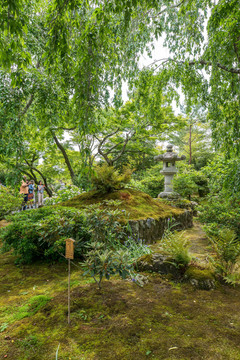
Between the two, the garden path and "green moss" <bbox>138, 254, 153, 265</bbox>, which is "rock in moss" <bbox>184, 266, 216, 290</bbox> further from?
the garden path

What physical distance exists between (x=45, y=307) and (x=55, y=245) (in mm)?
867

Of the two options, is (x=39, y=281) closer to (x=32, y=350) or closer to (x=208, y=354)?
(x=32, y=350)

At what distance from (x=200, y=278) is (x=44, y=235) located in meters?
1.93

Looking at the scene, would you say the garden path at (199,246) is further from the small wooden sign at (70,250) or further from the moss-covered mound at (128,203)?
the small wooden sign at (70,250)

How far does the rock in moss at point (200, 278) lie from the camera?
217cm

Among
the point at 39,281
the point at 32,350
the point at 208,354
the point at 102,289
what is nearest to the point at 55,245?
the point at 39,281

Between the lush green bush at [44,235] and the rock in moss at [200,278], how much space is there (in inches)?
53.0

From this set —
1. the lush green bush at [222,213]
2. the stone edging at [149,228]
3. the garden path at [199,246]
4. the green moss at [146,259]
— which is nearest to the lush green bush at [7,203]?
the stone edging at [149,228]

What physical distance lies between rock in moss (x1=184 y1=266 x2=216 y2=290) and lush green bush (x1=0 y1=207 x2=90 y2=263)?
4.41ft

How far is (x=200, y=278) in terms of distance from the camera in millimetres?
2217

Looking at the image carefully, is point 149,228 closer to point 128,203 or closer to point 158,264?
point 128,203

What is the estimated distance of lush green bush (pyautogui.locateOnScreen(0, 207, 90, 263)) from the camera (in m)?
2.64

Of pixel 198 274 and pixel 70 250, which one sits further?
pixel 198 274

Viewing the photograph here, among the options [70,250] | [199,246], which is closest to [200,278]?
[70,250]
